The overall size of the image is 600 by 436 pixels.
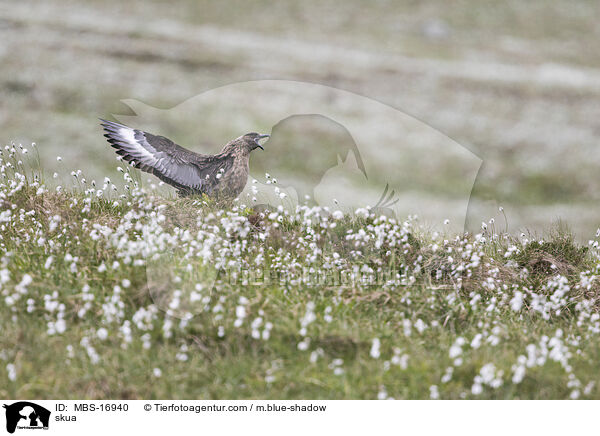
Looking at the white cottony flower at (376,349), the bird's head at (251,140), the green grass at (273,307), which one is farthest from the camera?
the bird's head at (251,140)

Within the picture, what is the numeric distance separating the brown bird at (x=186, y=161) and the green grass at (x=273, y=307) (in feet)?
0.97

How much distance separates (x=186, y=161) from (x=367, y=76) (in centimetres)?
1984

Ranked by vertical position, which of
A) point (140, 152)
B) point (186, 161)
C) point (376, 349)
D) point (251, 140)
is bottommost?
point (376, 349)

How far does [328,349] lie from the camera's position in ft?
19.9

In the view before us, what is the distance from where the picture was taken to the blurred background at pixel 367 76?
13.0 metres

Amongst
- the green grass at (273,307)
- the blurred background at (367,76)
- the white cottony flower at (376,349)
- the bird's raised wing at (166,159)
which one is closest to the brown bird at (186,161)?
the bird's raised wing at (166,159)

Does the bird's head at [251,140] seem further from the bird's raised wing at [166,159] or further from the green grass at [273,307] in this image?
the green grass at [273,307]

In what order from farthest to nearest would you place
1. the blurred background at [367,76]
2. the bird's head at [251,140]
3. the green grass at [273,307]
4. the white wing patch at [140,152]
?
the blurred background at [367,76] < the bird's head at [251,140] < the white wing patch at [140,152] < the green grass at [273,307]

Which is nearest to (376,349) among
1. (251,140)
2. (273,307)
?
(273,307)

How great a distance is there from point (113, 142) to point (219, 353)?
139 inches

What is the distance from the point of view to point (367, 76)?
2642 cm

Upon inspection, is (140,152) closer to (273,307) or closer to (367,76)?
(273,307)

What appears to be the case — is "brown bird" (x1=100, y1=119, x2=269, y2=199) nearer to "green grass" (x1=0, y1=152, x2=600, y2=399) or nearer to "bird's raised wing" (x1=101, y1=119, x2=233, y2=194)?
"bird's raised wing" (x1=101, y1=119, x2=233, y2=194)
